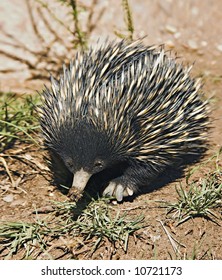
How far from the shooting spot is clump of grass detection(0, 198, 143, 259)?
3.91 meters

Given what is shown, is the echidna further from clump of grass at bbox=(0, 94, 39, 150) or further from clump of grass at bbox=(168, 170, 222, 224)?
clump of grass at bbox=(0, 94, 39, 150)

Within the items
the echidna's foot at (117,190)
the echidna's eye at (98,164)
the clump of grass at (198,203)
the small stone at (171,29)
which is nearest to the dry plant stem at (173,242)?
the clump of grass at (198,203)

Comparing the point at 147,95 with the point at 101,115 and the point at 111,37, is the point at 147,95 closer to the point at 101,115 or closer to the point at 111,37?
the point at 101,115

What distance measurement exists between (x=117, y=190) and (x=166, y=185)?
1.58ft

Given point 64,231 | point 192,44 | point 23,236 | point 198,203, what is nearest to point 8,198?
point 23,236

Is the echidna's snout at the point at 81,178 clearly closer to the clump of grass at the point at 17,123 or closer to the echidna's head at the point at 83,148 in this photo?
the echidna's head at the point at 83,148

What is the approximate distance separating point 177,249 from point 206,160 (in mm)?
1193

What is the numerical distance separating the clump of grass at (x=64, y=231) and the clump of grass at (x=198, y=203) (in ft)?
0.99

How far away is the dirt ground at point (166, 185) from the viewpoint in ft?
12.8

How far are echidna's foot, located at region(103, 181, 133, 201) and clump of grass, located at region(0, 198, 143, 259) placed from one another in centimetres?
16

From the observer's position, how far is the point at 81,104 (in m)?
3.80

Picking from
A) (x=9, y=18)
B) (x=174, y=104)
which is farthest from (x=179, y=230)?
(x=9, y=18)

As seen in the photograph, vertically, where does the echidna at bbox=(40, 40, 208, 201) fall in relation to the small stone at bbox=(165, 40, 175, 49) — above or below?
below

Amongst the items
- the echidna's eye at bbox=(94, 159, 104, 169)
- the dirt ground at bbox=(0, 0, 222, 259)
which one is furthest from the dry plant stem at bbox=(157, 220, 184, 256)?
the echidna's eye at bbox=(94, 159, 104, 169)
